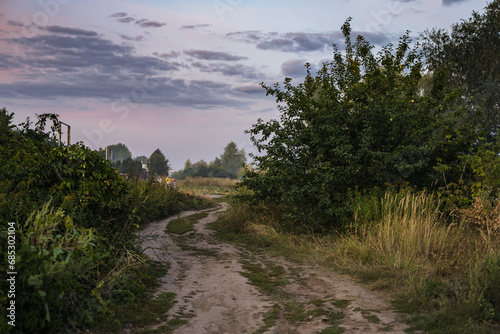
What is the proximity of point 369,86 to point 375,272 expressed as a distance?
6548mm

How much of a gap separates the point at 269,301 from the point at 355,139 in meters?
6.17

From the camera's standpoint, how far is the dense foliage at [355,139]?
1089 centimetres

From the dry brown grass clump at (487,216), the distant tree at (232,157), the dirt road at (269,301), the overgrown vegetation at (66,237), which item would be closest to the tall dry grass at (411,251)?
the dry brown grass clump at (487,216)

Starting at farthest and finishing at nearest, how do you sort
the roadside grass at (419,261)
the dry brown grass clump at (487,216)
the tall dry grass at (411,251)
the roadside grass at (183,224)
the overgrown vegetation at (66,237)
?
the roadside grass at (183,224), the dry brown grass clump at (487,216), the tall dry grass at (411,251), the roadside grass at (419,261), the overgrown vegetation at (66,237)

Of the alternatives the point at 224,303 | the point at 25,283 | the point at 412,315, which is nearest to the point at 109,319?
the point at 25,283

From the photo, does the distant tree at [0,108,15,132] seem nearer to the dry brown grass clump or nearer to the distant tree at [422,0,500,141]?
the dry brown grass clump

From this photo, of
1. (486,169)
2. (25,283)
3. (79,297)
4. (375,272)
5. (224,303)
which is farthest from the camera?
(486,169)

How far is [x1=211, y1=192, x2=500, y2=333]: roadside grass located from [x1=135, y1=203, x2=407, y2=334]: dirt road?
0.39 metres

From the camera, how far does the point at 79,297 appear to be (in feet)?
16.9

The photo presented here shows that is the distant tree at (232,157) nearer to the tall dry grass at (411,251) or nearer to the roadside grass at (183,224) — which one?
the roadside grass at (183,224)

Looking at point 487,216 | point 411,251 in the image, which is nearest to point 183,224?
point 411,251

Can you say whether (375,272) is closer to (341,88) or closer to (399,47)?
(341,88)

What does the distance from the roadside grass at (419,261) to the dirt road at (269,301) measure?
39cm

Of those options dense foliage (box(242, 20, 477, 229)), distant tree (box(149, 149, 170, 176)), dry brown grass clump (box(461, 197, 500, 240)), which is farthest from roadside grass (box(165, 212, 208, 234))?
distant tree (box(149, 149, 170, 176))
